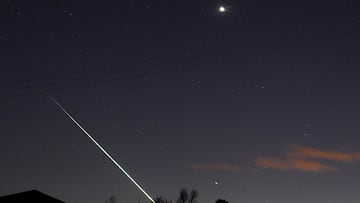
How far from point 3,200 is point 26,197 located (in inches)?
68.0

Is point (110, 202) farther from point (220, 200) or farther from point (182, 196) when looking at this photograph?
point (220, 200)

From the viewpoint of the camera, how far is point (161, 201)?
65438 mm

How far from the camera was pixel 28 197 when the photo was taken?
3900 centimetres

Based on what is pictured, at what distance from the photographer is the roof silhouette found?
38.6m

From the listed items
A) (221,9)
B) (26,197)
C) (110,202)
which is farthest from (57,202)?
(110,202)

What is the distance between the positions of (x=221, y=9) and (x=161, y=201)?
161 ft

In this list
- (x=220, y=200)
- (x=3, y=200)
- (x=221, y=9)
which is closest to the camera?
(x=221, y=9)

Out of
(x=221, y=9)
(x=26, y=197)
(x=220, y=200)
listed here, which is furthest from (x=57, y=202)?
(x=221, y=9)

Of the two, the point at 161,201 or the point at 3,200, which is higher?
the point at 161,201

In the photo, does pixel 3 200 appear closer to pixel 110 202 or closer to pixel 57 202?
pixel 57 202

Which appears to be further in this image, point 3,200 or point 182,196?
point 182,196

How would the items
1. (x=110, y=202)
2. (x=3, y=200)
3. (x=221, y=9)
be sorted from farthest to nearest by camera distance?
(x=110, y=202) < (x=3, y=200) < (x=221, y=9)

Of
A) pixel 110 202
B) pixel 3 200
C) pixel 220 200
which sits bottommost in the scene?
pixel 3 200

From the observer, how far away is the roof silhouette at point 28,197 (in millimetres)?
38594
